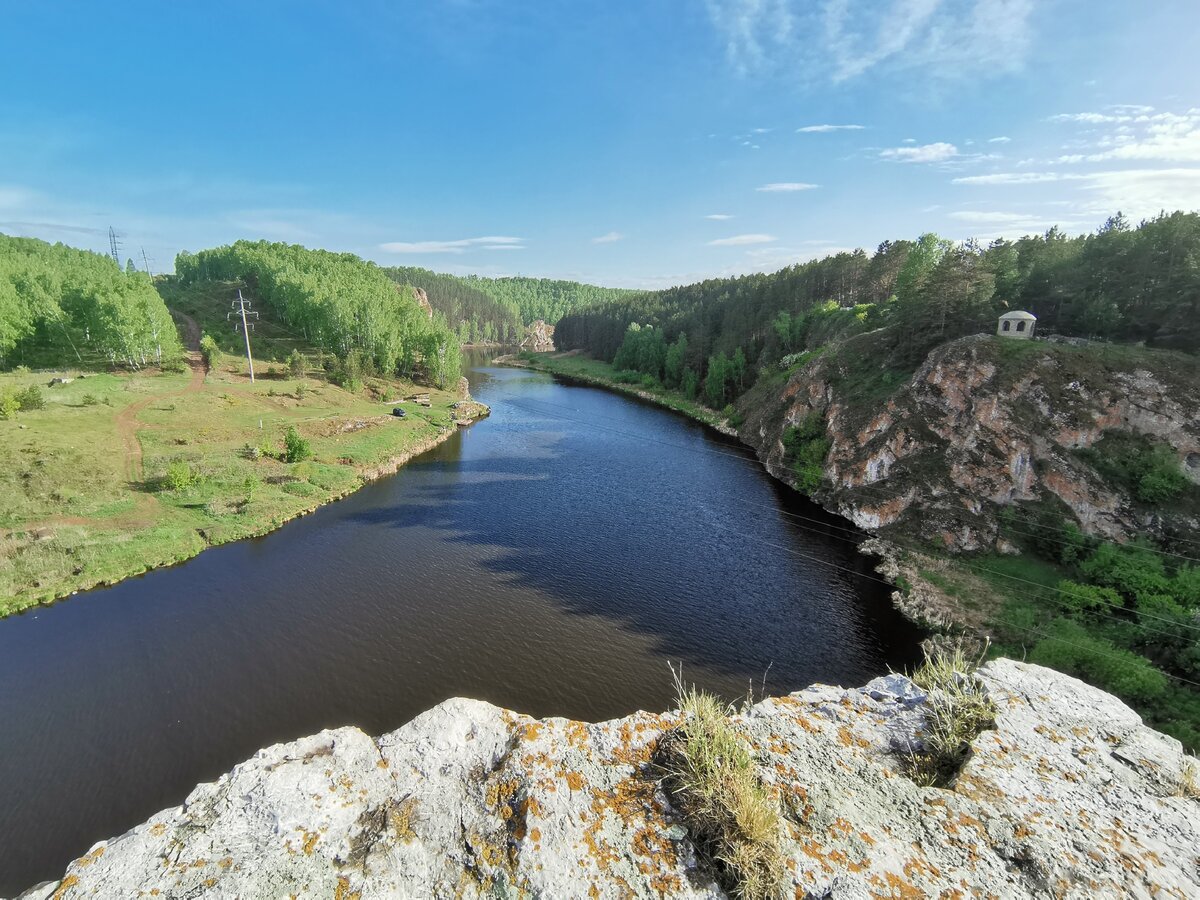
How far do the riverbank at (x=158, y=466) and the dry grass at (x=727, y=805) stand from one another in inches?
1402

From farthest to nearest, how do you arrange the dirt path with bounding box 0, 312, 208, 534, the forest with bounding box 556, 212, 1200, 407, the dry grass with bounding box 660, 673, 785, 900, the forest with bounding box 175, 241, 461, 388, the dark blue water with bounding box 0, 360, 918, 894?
the forest with bounding box 175, 241, 461, 388, the forest with bounding box 556, 212, 1200, 407, the dirt path with bounding box 0, 312, 208, 534, the dark blue water with bounding box 0, 360, 918, 894, the dry grass with bounding box 660, 673, 785, 900

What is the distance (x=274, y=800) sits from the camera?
552 cm

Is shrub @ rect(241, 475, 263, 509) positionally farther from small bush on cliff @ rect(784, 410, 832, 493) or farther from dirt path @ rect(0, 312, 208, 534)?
small bush on cliff @ rect(784, 410, 832, 493)

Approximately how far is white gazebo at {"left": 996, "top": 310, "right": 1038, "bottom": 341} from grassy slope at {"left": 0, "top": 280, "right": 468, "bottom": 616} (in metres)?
57.1

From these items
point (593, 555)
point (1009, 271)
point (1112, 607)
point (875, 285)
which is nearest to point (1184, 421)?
point (1112, 607)

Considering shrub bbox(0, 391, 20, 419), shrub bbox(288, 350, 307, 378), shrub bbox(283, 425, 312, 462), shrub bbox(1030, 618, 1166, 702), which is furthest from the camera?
shrub bbox(288, 350, 307, 378)

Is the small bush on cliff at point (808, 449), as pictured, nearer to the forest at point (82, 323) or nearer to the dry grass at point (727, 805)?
the dry grass at point (727, 805)

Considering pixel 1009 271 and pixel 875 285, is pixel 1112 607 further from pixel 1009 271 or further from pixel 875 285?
pixel 875 285

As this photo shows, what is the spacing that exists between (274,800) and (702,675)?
20.0 metres

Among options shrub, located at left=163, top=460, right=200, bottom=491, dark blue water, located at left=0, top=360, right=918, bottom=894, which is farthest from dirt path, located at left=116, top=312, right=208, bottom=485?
dark blue water, located at left=0, top=360, right=918, bottom=894

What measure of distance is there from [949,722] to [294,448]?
163 feet

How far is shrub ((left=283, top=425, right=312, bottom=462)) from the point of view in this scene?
44.8 m

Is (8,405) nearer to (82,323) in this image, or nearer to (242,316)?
(82,323)

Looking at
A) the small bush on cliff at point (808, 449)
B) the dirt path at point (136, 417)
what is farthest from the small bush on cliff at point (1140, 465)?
the dirt path at point (136, 417)
